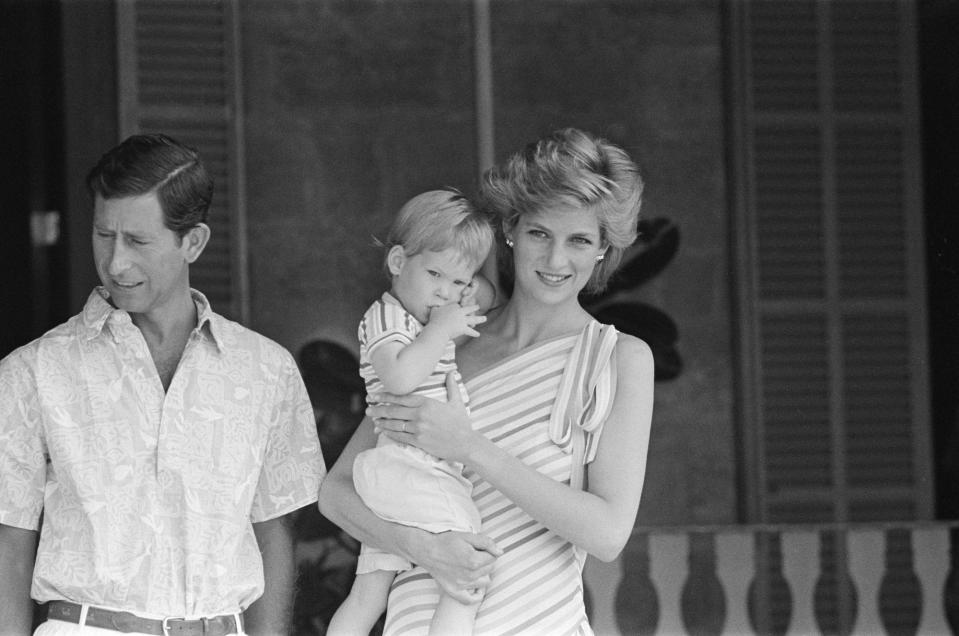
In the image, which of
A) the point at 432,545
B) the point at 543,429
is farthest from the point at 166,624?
the point at 543,429

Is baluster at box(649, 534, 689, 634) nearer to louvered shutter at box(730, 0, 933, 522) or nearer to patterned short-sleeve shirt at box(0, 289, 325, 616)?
louvered shutter at box(730, 0, 933, 522)

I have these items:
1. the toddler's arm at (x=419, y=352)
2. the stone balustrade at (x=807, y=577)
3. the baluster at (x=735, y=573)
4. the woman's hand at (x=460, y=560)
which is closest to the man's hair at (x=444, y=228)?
the toddler's arm at (x=419, y=352)

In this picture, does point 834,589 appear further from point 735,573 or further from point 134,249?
point 134,249

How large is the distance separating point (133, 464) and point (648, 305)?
314 cm

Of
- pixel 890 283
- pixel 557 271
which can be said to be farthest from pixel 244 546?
pixel 890 283

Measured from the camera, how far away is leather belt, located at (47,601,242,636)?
7.59 ft

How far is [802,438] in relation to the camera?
16.4 ft

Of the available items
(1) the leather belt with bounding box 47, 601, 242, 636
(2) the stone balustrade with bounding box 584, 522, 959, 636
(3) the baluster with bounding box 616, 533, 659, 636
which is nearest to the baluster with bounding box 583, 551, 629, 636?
(2) the stone balustrade with bounding box 584, 522, 959, 636

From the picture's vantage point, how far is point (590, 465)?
2396mm

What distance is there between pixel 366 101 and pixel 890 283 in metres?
1.95

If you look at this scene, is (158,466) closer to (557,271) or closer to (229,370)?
(229,370)

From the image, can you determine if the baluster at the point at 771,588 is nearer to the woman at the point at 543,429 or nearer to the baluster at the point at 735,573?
the baluster at the point at 735,573

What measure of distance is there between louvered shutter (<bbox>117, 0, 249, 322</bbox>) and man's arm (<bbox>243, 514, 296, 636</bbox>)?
7.62ft

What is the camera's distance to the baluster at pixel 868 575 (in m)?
4.74
